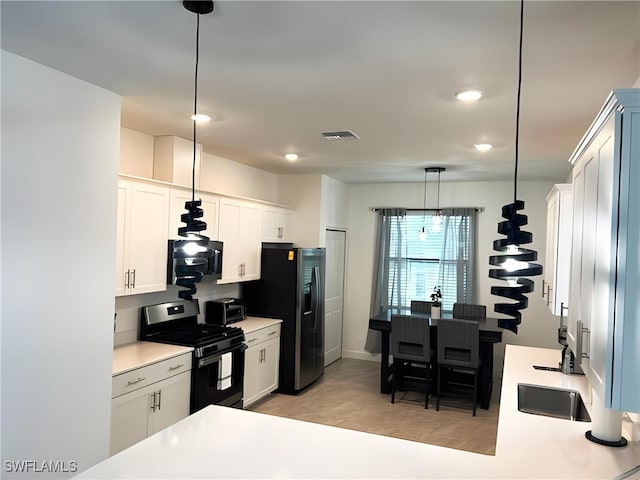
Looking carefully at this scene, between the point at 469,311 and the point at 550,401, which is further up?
the point at 469,311

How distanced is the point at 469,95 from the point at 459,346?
122 inches

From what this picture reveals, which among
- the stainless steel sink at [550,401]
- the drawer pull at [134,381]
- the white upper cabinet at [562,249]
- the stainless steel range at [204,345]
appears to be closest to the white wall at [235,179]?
the stainless steel range at [204,345]

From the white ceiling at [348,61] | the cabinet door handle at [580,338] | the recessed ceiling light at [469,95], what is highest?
the white ceiling at [348,61]

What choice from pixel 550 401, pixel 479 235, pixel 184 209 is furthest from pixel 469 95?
pixel 479 235

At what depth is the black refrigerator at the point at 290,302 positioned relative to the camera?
17.4 ft

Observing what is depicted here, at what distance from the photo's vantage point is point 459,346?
16.3 feet

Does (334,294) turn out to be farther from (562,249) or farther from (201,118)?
(562,249)

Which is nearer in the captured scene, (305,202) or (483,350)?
(483,350)

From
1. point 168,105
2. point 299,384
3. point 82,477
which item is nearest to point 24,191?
point 168,105

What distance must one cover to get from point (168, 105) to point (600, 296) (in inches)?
108

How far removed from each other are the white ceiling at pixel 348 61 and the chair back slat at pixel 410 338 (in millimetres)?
2144

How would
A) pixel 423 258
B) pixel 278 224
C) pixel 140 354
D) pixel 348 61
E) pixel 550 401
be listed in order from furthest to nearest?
pixel 423 258 → pixel 278 224 → pixel 140 354 → pixel 550 401 → pixel 348 61

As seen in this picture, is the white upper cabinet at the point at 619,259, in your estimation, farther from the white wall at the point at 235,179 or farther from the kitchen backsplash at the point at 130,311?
the white wall at the point at 235,179

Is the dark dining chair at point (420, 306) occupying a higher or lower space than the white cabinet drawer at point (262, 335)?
higher
